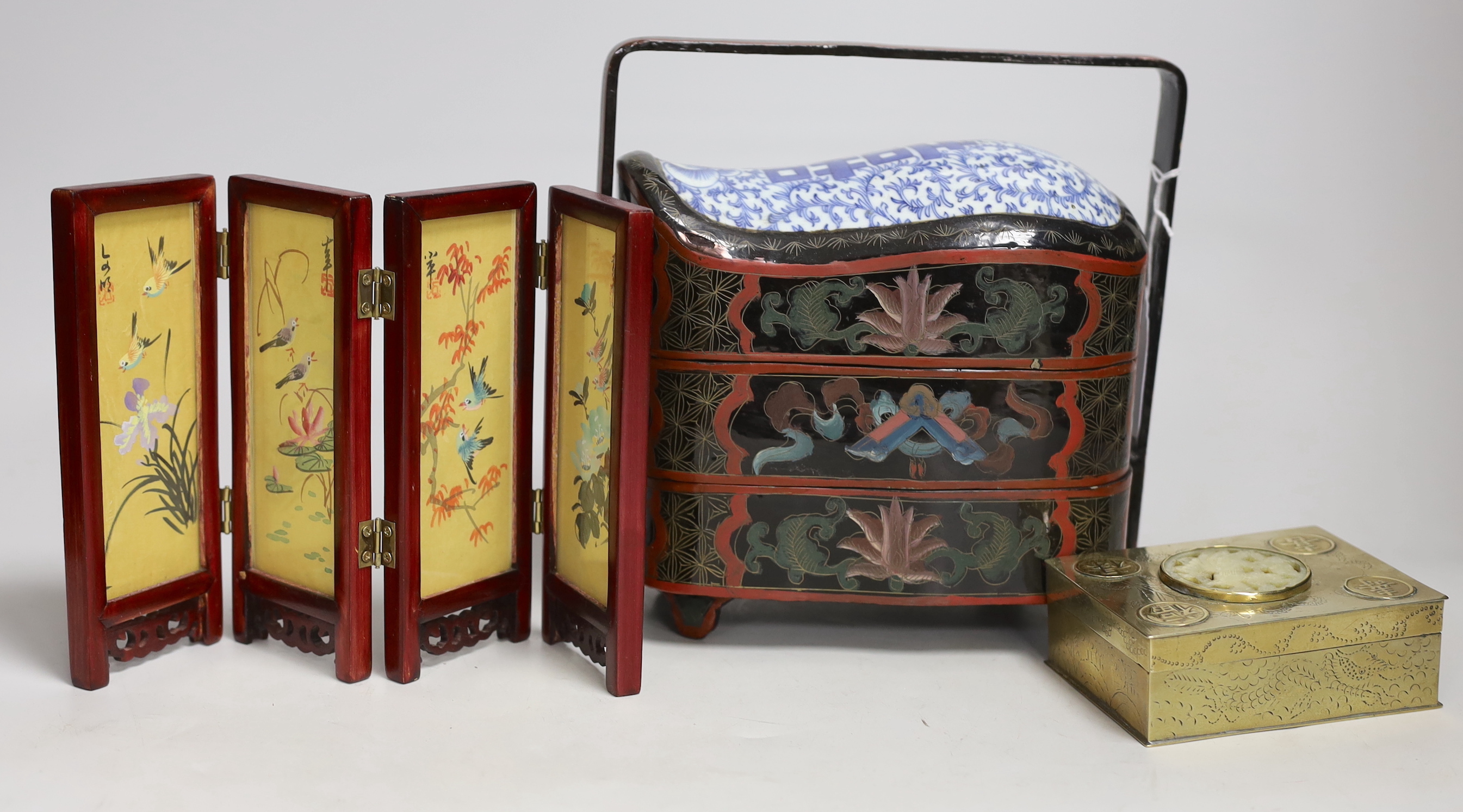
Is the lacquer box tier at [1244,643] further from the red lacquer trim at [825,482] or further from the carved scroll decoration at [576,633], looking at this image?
the carved scroll decoration at [576,633]

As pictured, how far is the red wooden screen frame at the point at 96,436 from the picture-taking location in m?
2.82

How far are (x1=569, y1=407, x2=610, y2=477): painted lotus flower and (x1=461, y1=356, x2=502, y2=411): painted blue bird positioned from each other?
0.63 feet

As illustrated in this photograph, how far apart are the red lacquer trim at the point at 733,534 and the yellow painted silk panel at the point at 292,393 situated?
0.75m

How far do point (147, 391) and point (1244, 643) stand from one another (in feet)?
6.76

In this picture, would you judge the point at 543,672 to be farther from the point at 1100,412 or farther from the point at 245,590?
the point at 1100,412

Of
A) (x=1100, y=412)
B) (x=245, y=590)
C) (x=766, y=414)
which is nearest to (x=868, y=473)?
(x=766, y=414)

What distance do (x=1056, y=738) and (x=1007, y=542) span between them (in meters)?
0.44

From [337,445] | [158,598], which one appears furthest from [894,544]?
[158,598]

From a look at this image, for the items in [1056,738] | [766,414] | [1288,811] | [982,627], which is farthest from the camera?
[982,627]

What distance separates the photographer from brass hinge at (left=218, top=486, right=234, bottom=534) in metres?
3.16

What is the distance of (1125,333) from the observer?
3189mm

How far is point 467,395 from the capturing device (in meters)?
3.04

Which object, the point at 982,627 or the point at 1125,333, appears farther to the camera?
the point at 982,627

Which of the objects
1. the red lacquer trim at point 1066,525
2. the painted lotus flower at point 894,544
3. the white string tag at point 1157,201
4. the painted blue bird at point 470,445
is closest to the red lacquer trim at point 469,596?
the painted blue bird at point 470,445
